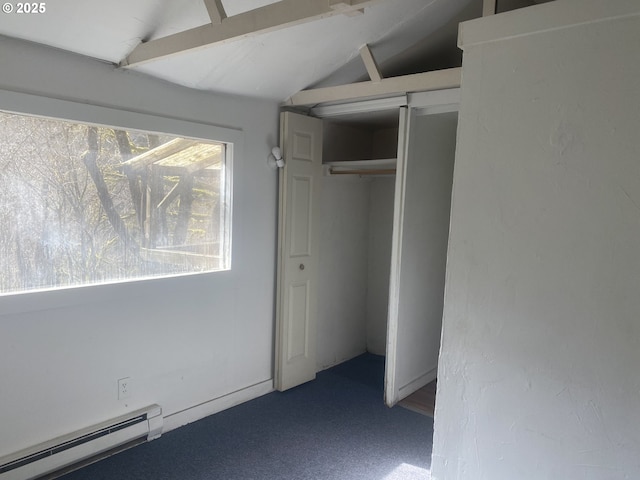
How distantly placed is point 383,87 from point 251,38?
3.06 feet

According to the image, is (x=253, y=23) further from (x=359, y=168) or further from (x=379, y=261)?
(x=379, y=261)

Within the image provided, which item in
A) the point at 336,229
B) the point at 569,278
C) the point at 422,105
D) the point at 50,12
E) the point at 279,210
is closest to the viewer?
the point at 569,278

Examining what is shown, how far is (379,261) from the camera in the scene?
4.39 meters

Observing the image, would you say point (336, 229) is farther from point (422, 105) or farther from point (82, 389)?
point (82, 389)

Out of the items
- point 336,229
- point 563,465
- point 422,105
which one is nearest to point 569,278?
point 563,465

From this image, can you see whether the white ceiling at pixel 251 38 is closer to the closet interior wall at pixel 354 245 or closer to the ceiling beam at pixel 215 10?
the ceiling beam at pixel 215 10

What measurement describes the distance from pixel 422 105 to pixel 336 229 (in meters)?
1.39

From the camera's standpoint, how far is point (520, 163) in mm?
1652

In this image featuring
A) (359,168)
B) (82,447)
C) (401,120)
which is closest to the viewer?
(82,447)

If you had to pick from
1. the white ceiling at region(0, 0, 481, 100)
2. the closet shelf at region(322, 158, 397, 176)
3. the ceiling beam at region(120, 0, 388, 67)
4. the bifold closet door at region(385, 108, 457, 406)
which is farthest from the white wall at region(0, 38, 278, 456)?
the bifold closet door at region(385, 108, 457, 406)

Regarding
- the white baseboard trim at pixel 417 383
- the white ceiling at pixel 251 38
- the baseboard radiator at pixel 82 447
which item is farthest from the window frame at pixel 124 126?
the white baseboard trim at pixel 417 383

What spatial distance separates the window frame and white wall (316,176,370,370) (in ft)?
3.01

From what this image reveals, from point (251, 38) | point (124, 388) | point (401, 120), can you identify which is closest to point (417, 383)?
point (401, 120)

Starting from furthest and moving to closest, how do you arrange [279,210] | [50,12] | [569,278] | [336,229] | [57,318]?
[336,229], [279,210], [57,318], [50,12], [569,278]
